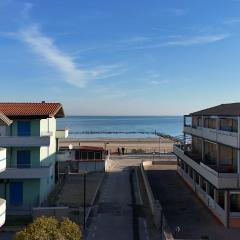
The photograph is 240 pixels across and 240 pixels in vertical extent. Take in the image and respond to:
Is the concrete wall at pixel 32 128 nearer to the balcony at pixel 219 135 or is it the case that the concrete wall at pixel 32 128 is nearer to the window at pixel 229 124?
the balcony at pixel 219 135

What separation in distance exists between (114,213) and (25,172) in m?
7.91

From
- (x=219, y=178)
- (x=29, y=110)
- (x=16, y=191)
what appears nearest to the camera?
(x=219, y=178)

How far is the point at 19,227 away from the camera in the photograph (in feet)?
109

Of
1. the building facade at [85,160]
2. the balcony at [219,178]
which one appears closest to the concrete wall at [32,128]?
the balcony at [219,178]

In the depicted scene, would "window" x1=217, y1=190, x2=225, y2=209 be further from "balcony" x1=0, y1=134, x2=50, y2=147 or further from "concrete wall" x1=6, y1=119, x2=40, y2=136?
"concrete wall" x1=6, y1=119, x2=40, y2=136

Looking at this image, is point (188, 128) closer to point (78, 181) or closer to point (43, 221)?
point (78, 181)

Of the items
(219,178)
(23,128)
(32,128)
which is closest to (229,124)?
(219,178)

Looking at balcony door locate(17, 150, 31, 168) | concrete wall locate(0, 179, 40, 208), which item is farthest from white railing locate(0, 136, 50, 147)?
concrete wall locate(0, 179, 40, 208)

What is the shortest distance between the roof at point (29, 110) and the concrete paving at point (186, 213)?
40.4ft

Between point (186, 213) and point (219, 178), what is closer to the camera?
point (219, 178)

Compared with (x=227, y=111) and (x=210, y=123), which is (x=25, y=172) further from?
(x=210, y=123)

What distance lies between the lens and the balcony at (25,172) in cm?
3903

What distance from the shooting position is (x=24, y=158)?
40344 mm

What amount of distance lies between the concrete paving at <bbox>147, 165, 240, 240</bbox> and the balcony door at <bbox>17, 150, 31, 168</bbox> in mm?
11780
